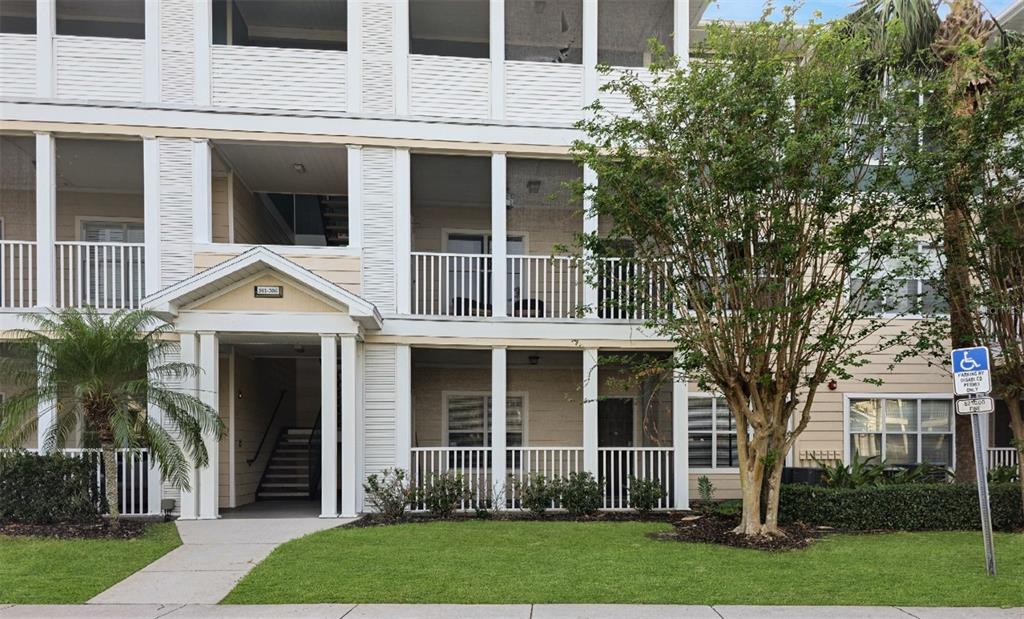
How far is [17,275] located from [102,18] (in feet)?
16.0

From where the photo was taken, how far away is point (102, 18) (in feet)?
41.8

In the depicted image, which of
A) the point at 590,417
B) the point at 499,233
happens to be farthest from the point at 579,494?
the point at 499,233

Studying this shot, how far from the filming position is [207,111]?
11.4m

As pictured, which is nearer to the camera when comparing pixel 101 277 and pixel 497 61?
pixel 497 61

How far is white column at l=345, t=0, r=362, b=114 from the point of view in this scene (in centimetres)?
1173

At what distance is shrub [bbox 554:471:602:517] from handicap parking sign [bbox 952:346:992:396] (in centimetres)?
567

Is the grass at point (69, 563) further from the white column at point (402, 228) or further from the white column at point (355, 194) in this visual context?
the white column at point (355, 194)

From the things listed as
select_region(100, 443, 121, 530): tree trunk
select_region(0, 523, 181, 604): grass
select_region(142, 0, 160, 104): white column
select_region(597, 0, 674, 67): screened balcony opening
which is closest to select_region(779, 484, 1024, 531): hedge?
select_region(597, 0, 674, 67): screened balcony opening

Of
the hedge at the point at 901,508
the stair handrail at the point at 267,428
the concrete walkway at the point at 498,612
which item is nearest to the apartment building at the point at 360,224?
the stair handrail at the point at 267,428

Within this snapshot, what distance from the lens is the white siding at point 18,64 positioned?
36.8 ft

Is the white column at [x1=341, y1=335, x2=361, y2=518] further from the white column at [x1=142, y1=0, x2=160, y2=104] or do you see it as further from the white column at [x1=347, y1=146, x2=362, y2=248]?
the white column at [x1=142, y1=0, x2=160, y2=104]

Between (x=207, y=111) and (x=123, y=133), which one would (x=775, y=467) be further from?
(x=123, y=133)

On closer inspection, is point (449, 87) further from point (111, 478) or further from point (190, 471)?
point (111, 478)

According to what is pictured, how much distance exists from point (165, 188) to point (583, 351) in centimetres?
745
